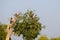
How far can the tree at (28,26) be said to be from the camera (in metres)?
46.5

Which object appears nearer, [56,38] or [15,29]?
[15,29]

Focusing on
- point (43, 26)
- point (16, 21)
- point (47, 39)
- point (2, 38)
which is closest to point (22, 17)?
point (16, 21)

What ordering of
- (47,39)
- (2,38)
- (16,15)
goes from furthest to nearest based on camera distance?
(47,39) → (2,38) → (16,15)

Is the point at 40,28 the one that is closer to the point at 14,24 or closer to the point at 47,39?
the point at 14,24

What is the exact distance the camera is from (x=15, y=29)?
47906mm

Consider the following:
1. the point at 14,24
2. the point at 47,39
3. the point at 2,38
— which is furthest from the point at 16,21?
the point at 47,39

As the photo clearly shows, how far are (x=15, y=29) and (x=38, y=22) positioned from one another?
4901 millimetres

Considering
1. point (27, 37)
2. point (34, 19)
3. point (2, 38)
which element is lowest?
point (27, 37)

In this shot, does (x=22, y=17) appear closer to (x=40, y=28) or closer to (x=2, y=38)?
(x=40, y=28)

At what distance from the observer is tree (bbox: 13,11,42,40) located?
1832 inches

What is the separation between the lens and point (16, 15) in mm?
45125

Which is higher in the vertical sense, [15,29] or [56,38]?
[56,38]

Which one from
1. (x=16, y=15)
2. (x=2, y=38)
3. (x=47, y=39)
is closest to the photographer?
(x=16, y=15)

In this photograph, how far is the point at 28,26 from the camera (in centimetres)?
4659
